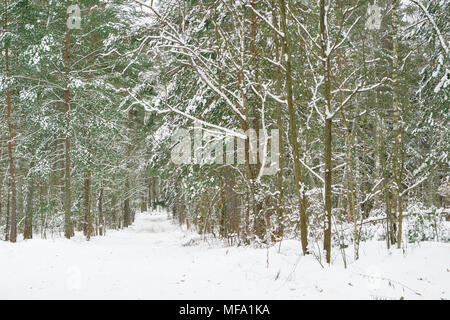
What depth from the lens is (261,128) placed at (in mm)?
9375

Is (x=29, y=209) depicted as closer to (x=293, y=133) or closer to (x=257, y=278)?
(x=257, y=278)

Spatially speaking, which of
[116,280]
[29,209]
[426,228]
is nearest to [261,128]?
[426,228]

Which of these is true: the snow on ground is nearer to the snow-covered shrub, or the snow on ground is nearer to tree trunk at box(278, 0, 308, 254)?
tree trunk at box(278, 0, 308, 254)

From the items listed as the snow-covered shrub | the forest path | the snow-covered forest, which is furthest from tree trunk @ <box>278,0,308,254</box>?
the snow-covered shrub

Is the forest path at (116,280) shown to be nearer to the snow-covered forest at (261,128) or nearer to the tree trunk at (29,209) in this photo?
the snow-covered forest at (261,128)

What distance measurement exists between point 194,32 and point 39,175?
9120 millimetres

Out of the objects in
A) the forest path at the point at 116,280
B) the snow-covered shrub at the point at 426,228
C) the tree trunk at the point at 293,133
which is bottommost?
the forest path at the point at 116,280

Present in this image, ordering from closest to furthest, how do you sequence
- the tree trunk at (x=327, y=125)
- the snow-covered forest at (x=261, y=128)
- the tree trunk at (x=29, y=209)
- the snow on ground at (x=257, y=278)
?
the snow on ground at (x=257, y=278)
the tree trunk at (x=327, y=125)
the snow-covered forest at (x=261, y=128)
the tree trunk at (x=29, y=209)

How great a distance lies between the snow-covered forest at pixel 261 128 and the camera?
4.70 meters

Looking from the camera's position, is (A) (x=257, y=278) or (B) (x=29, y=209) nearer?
(A) (x=257, y=278)

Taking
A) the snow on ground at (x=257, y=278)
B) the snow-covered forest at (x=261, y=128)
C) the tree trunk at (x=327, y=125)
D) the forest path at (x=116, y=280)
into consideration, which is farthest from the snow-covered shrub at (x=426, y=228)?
the forest path at (x=116, y=280)

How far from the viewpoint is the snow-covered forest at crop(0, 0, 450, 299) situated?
470 centimetres

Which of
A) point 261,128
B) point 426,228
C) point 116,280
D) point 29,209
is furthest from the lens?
point 29,209
